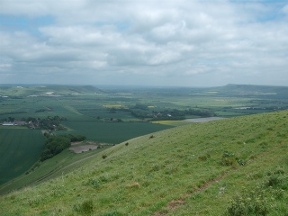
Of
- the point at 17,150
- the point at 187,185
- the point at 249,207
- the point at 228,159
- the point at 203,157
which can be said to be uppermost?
the point at 249,207

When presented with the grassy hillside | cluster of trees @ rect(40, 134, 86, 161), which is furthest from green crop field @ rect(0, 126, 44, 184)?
the grassy hillside

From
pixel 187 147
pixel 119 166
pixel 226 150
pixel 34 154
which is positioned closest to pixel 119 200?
pixel 119 166

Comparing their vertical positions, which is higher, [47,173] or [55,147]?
[47,173]

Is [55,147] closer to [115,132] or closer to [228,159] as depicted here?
[115,132]

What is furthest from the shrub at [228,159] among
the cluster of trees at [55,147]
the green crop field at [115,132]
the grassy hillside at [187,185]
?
the green crop field at [115,132]

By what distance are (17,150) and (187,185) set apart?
96.7m

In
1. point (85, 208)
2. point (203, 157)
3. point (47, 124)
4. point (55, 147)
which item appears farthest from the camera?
point (47, 124)

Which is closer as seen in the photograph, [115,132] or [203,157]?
[203,157]

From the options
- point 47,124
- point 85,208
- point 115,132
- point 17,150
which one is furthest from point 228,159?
point 47,124

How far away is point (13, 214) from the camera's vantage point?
16.5m

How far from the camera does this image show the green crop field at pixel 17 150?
→ 266 feet

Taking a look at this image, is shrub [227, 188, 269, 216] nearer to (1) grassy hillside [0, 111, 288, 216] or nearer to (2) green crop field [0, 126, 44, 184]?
(1) grassy hillside [0, 111, 288, 216]

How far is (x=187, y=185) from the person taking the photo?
17.3 m

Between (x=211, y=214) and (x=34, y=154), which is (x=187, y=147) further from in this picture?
(x=34, y=154)
